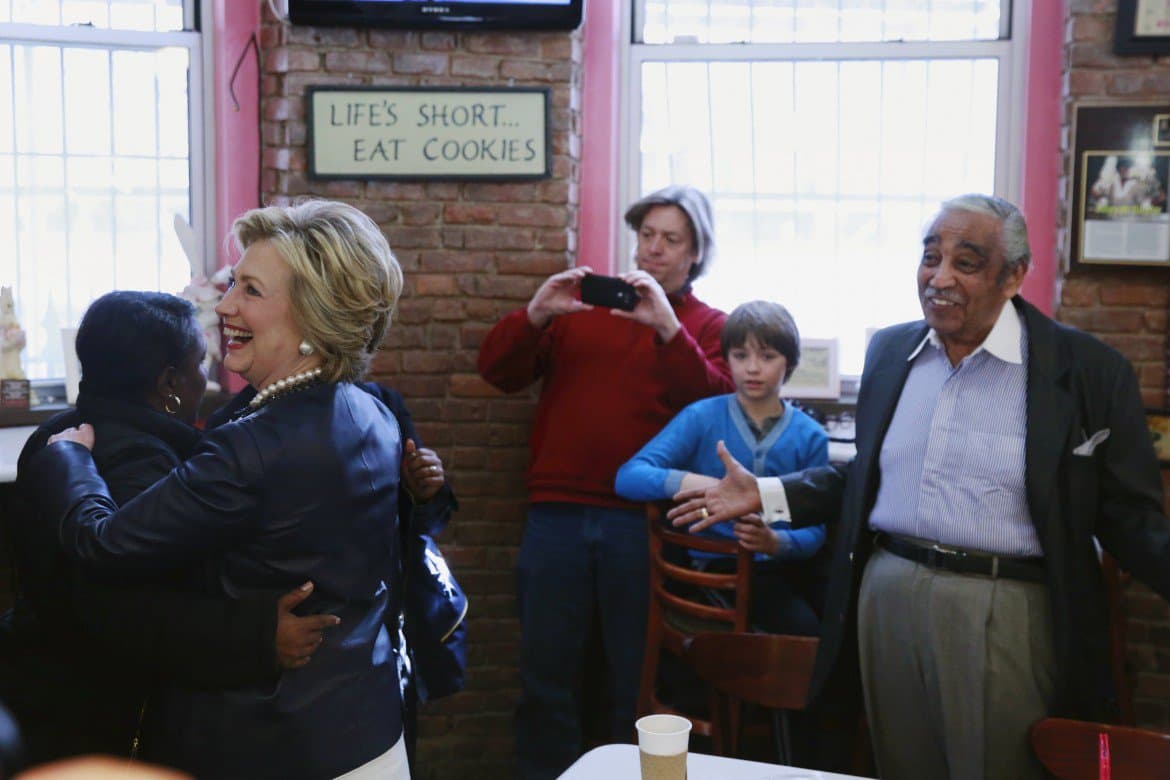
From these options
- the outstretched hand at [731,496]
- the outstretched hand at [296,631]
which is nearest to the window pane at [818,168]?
the outstretched hand at [731,496]

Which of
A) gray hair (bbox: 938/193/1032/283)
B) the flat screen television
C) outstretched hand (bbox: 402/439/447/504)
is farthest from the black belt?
the flat screen television

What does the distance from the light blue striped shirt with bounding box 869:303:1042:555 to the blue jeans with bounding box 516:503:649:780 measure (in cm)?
99

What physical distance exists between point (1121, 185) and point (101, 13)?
318 cm

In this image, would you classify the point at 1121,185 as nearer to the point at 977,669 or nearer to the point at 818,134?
the point at 818,134

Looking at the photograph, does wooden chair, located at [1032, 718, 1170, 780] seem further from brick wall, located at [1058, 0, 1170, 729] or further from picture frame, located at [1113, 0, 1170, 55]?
picture frame, located at [1113, 0, 1170, 55]

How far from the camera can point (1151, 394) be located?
3410 mm

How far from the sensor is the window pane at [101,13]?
366cm

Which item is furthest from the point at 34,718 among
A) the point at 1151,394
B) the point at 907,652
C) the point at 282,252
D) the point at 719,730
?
the point at 1151,394

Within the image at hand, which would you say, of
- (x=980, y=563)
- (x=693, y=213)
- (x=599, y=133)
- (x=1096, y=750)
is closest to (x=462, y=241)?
(x=599, y=133)

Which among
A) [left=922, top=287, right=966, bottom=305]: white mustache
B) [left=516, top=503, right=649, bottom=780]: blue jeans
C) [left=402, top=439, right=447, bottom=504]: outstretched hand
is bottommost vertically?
[left=516, top=503, right=649, bottom=780]: blue jeans

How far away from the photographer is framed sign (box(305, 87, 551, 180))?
3.50 meters

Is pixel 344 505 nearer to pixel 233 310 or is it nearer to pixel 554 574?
pixel 233 310

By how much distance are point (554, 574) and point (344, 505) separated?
147 cm

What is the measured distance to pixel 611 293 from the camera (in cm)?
308
